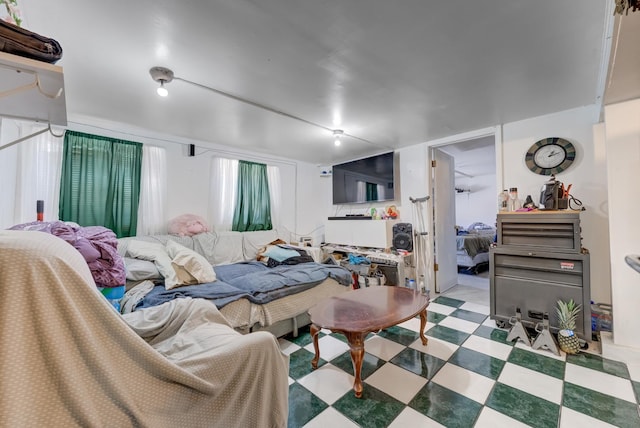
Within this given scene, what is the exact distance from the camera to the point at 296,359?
2014 mm

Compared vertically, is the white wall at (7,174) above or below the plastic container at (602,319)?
above

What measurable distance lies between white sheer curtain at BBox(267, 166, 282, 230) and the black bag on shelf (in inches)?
135

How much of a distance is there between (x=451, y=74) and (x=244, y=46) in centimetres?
149

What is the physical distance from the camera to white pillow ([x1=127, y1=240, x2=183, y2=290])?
215 centimetres

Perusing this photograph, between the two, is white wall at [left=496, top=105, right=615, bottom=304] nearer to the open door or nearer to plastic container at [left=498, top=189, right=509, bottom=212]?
plastic container at [left=498, top=189, right=509, bottom=212]

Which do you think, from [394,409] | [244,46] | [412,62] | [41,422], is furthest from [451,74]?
[41,422]

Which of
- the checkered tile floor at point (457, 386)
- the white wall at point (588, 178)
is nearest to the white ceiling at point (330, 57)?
the white wall at point (588, 178)

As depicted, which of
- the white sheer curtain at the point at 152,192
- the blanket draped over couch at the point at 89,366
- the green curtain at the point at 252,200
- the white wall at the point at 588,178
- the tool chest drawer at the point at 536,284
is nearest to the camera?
the blanket draped over couch at the point at 89,366

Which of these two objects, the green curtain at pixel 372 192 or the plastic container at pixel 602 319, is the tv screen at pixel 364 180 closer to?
the green curtain at pixel 372 192

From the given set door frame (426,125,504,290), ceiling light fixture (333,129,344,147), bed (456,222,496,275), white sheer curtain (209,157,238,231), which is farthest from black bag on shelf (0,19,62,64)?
bed (456,222,496,275)

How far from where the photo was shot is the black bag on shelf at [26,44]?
685 mm

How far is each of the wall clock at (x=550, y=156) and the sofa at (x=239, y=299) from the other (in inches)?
91.6

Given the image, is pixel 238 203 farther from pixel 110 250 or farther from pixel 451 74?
pixel 451 74

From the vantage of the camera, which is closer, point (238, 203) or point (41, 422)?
point (41, 422)
